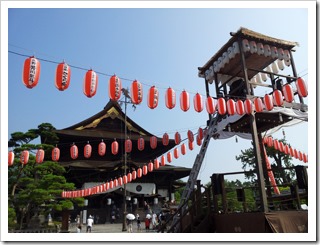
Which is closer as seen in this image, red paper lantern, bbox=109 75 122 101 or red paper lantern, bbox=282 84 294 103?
red paper lantern, bbox=109 75 122 101

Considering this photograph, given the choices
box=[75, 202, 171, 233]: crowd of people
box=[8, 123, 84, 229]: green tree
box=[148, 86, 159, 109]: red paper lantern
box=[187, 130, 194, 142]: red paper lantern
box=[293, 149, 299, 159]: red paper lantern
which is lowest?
box=[75, 202, 171, 233]: crowd of people


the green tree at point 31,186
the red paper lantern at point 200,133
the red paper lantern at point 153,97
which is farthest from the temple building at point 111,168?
the red paper lantern at point 153,97

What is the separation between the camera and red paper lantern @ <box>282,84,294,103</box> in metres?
9.62

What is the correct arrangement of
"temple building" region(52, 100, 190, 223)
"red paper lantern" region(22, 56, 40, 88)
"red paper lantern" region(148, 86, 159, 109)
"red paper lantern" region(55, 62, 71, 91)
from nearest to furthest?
"red paper lantern" region(22, 56, 40, 88) → "red paper lantern" region(55, 62, 71, 91) → "red paper lantern" region(148, 86, 159, 109) → "temple building" region(52, 100, 190, 223)

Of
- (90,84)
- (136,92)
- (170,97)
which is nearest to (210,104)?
(170,97)

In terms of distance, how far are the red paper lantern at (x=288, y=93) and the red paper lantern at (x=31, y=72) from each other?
27.2ft

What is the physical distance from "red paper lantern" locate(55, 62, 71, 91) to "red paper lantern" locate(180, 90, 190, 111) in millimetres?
3955

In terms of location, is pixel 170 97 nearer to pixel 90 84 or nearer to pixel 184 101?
pixel 184 101

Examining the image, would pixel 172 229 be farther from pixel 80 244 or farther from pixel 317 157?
pixel 317 157

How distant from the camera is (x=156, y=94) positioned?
9.03 meters

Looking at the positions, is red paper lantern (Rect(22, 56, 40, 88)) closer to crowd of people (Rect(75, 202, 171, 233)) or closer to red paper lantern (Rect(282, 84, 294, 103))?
red paper lantern (Rect(282, 84, 294, 103))

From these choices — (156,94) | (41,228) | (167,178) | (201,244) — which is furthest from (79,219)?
(201,244)

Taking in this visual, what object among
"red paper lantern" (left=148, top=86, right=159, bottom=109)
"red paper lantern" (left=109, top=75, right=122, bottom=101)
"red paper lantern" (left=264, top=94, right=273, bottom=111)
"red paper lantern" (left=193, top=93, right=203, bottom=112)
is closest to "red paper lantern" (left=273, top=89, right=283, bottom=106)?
"red paper lantern" (left=264, top=94, right=273, bottom=111)

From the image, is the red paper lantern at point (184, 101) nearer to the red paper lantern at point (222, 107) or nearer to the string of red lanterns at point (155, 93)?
the string of red lanterns at point (155, 93)
